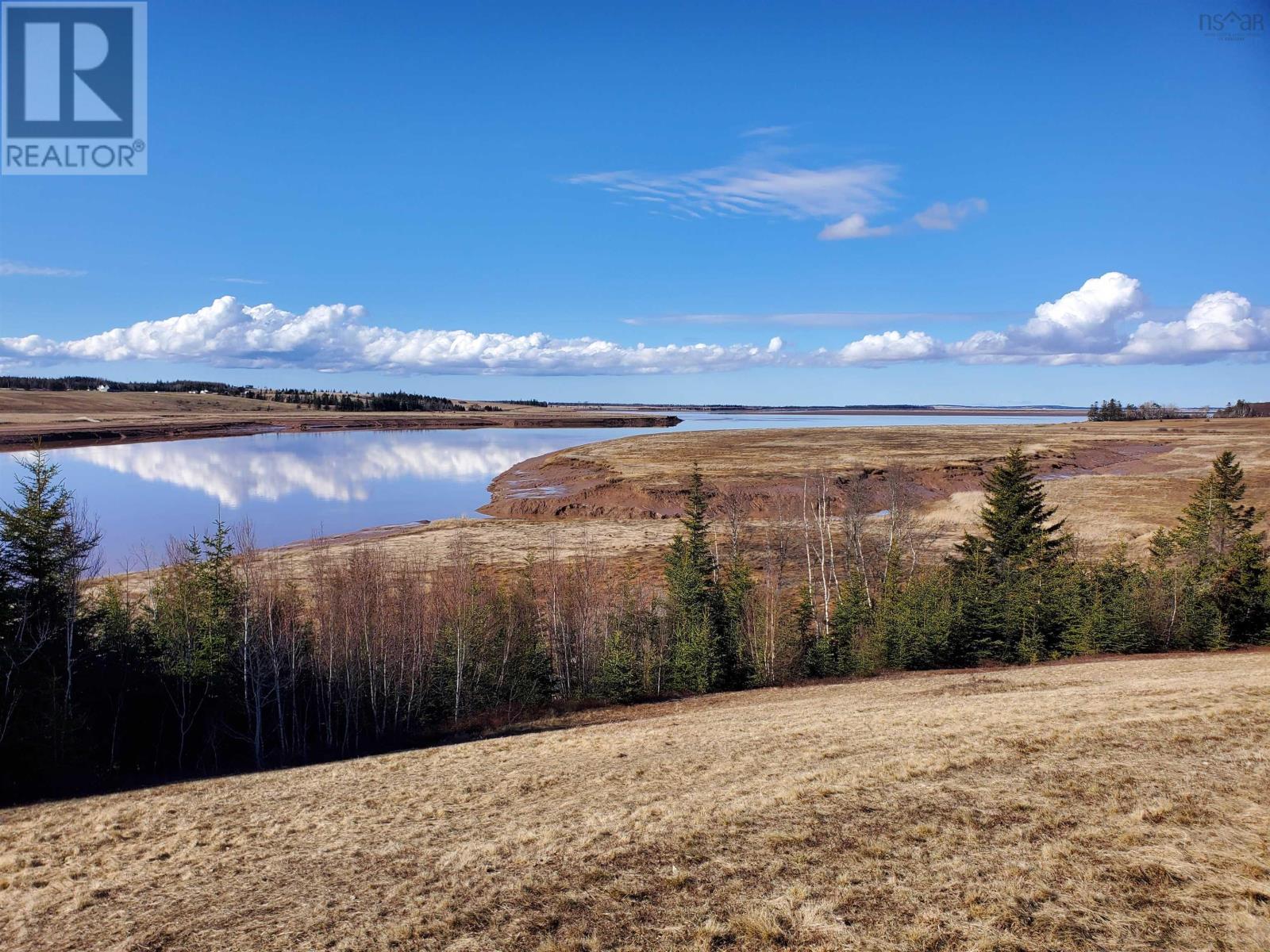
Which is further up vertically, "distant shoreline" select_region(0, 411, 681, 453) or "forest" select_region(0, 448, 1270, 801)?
"distant shoreline" select_region(0, 411, 681, 453)

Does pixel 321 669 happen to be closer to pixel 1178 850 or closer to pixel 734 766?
pixel 734 766

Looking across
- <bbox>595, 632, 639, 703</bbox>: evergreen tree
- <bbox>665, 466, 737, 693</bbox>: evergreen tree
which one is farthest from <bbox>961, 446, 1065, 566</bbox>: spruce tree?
<bbox>595, 632, 639, 703</bbox>: evergreen tree

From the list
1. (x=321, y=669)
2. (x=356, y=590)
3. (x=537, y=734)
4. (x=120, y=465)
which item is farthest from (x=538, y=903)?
(x=120, y=465)

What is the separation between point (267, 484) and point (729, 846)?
8315 centimetres

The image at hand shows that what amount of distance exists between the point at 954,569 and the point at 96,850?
3571cm

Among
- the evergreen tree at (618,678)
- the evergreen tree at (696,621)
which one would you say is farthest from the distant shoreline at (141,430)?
the evergreen tree at (618,678)

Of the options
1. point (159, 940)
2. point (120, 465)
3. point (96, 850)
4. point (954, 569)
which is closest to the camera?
point (159, 940)

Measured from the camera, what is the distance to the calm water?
186 ft

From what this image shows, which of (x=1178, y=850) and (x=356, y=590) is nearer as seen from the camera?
(x=1178, y=850)

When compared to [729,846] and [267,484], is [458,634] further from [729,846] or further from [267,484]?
[267,484]

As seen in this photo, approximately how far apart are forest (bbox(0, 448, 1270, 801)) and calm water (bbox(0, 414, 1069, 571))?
790 inches

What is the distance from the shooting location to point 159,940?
868cm

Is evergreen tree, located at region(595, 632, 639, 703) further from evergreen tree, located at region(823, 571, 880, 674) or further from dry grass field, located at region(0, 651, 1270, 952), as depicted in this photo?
dry grass field, located at region(0, 651, 1270, 952)

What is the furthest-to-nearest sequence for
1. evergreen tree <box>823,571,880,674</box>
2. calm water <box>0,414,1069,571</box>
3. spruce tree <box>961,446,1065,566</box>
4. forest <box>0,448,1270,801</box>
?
calm water <box>0,414,1069,571</box>, spruce tree <box>961,446,1065,566</box>, evergreen tree <box>823,571,880,674</box>, forest <box>0,448,1270,801</box>
